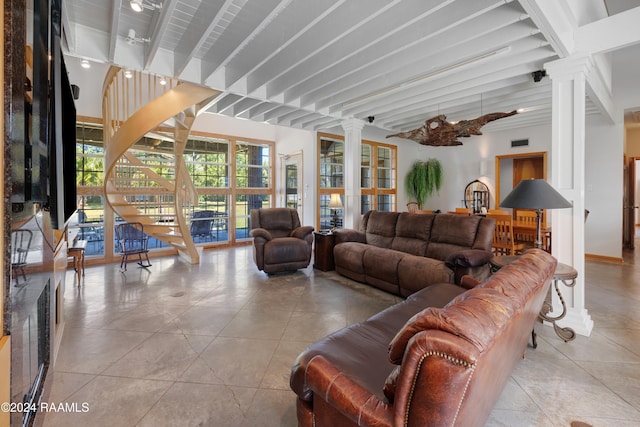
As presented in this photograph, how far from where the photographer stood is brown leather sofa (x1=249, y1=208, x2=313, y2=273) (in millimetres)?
4312

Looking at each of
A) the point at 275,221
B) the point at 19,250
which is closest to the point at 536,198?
the point at 19,250

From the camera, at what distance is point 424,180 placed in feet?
24.8

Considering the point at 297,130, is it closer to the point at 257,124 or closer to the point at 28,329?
the point at 257,124

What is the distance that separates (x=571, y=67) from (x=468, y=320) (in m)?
3.05

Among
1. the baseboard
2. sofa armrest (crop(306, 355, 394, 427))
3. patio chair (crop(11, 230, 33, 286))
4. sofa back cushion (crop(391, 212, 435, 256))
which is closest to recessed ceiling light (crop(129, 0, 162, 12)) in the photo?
patio chair (crop(11, 230, 33, 286))

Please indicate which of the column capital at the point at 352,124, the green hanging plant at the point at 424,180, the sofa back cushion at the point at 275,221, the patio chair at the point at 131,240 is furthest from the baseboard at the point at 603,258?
the patio chair at the point at 131,240

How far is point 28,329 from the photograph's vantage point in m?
1.15

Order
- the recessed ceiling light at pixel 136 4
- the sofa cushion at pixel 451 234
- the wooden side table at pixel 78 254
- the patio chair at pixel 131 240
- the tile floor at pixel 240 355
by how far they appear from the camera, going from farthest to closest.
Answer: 1. the patio chair at pixel 131 240
2. the wooden side table at pixel 78 254
3. the sofa cushion at pixel 451 234
4. the recessed ceiling light at pixel 136 4
5. the tile floor at pixel 240 355

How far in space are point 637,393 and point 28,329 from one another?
3.26m

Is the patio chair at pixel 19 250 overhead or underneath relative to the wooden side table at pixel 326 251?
overhead

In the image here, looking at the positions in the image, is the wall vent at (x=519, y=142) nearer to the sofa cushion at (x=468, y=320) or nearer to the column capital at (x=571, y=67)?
the column capital at (x=571, y=67)

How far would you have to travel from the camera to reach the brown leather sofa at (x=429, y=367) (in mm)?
811

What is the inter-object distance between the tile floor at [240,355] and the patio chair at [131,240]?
896mm

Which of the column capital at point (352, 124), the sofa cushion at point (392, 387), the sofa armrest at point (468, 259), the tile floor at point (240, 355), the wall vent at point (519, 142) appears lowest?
the tile floor at point (240, 355)
